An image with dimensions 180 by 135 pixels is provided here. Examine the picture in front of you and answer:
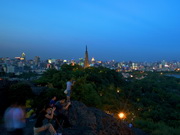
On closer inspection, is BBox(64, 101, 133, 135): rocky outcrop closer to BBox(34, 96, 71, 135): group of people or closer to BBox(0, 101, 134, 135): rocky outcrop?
BBox(0, 101, 134, 135): rocky outcrop

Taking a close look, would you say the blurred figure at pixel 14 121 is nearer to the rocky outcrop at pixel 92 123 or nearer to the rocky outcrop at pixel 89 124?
the rocky outcrop at pixel 89 124

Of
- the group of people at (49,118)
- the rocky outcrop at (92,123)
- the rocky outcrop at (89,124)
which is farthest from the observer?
the rocky outcrop at (92,123)

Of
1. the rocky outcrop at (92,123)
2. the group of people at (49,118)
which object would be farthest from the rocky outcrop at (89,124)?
the group of people at (49,118)

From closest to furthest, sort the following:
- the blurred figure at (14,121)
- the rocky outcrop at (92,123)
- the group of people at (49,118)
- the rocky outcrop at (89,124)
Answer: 1. the blurred figure at (14,121)
2. the group of people at (49,118)
3. the rocky outcrop at (89,124)
4. the rocky outcrop at (92,123)

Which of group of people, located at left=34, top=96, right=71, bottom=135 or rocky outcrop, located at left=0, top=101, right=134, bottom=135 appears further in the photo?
rocky outcrop, located at left=0, top=101, right=134, bottom=135

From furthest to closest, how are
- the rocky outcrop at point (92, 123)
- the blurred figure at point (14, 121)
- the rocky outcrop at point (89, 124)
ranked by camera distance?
the rocky outcrop at point (92, 123)
the rocky outcrop at point (89, 124)
the blurred figure at point (14, 121)

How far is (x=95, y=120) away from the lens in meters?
7.23

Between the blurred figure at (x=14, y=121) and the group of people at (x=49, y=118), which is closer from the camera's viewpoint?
the blurred figure at (x=14, y=121)

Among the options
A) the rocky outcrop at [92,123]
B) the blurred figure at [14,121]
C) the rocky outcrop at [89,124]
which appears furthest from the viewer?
the rocky outcrop at [92,123]

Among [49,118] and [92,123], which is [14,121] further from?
[92,123]

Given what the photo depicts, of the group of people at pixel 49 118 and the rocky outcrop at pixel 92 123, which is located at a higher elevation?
Result: the group of people at pixel 49 118

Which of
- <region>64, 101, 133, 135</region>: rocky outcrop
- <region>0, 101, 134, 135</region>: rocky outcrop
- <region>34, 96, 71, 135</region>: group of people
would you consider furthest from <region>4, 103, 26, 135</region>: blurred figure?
<region>64, 101, 133, 135</region>: rocky outcrop

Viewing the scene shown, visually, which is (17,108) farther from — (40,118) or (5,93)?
(5,93)

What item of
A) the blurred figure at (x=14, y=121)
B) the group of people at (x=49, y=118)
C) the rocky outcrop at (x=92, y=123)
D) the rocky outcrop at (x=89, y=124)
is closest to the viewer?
the blurred figure at (x=14, y=121)
